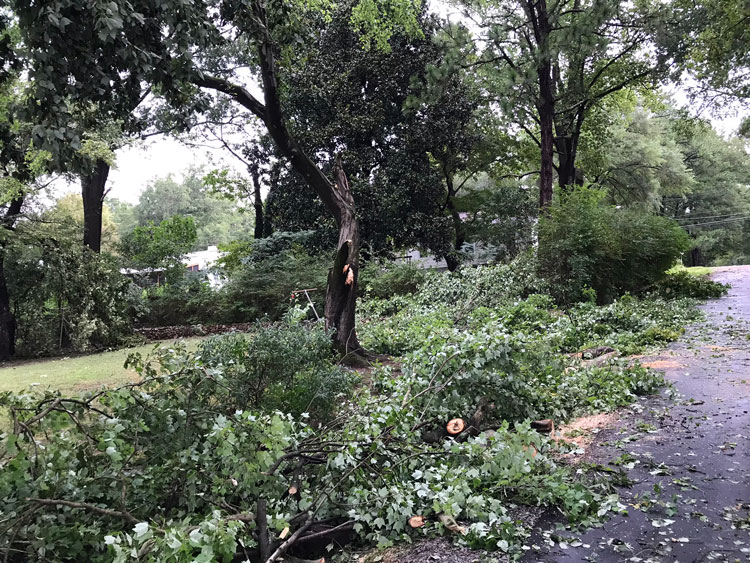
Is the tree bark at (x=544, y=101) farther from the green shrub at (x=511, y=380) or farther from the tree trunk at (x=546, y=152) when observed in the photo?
the green shrub at (x=511, y=380)

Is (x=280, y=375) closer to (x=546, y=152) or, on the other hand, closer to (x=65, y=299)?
(x=65, y=299)

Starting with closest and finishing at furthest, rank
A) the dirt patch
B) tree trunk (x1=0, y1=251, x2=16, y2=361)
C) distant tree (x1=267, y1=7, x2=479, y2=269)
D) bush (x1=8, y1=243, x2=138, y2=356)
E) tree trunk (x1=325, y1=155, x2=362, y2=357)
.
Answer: the dirt patch, tree trunk (x1=325, y1=155, x2=362, y2=357), bush (x1=8, y1=243, x2=138, y2=356), tree trunk (x1=0, y1=251, x2=16, y2=361), distant tree (x1=267, y1=7, x2=479, y2=269)

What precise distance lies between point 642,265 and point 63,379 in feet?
38.4

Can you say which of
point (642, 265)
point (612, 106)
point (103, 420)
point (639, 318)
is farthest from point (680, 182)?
point (103, 420)

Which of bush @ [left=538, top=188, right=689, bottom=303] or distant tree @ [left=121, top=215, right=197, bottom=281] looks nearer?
bush @ [left=538, top=188, right=689, bottom=303]

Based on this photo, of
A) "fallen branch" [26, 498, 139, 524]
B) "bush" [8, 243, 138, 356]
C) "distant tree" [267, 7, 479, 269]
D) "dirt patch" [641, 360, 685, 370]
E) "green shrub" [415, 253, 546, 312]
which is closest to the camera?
"fallen branch" [26, 498, 139, 524]

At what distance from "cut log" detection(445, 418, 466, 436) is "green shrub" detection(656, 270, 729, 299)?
32.4ft

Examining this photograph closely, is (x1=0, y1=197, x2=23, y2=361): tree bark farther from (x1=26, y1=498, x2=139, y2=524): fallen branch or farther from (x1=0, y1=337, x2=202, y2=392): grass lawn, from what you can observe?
(x1=26, y1=498, x2=139, y2=524): fallen branch

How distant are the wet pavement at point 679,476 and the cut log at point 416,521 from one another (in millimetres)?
545

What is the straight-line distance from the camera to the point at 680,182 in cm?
2608

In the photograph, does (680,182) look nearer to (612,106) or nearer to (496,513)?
(612,106)

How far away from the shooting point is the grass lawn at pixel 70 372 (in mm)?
7434

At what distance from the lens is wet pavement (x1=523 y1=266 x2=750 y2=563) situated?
241 centimetres

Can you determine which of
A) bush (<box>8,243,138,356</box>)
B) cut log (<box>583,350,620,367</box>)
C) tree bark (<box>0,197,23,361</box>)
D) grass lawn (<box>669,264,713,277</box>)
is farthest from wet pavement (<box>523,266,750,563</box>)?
tree bark (<box>0,197,23,361</box>)
